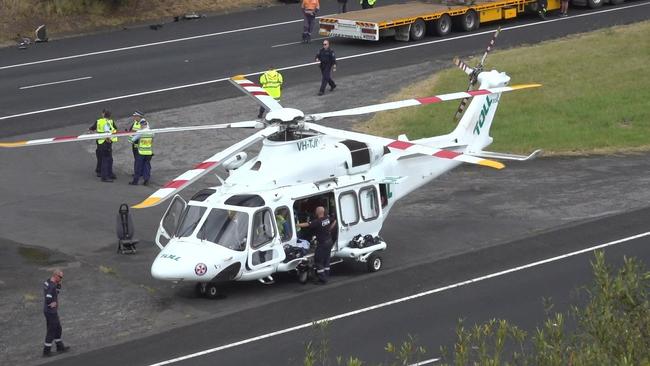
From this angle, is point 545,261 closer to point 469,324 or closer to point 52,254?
point 469,324

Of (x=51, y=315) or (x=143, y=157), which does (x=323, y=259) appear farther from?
(x=143, y=157)

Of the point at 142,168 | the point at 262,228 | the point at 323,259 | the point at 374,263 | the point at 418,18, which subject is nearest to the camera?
the point at 262,228

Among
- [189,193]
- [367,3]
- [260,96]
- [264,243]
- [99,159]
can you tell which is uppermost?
[260,96]

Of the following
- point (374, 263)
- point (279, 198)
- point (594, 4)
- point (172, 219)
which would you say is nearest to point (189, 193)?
point (172, 219)

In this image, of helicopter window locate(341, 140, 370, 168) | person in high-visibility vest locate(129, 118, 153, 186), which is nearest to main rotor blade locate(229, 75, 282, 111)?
helicopter window locate(341, 140, 370, 168)

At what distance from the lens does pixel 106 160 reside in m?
27.7

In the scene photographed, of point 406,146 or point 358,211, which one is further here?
point 358,211

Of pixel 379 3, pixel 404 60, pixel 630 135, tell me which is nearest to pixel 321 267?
pixel 630 135

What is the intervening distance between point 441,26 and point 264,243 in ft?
74.4

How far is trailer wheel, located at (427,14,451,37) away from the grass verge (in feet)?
9.84

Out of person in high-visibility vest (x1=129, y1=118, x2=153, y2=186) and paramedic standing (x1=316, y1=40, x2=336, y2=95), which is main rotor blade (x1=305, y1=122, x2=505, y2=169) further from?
paramedic standing (x1=316, y1=40, x2=336, y2=95)

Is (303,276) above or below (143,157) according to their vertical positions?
below

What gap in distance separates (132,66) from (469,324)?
2217 centimetres

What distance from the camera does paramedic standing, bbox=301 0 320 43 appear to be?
40.0 meters
